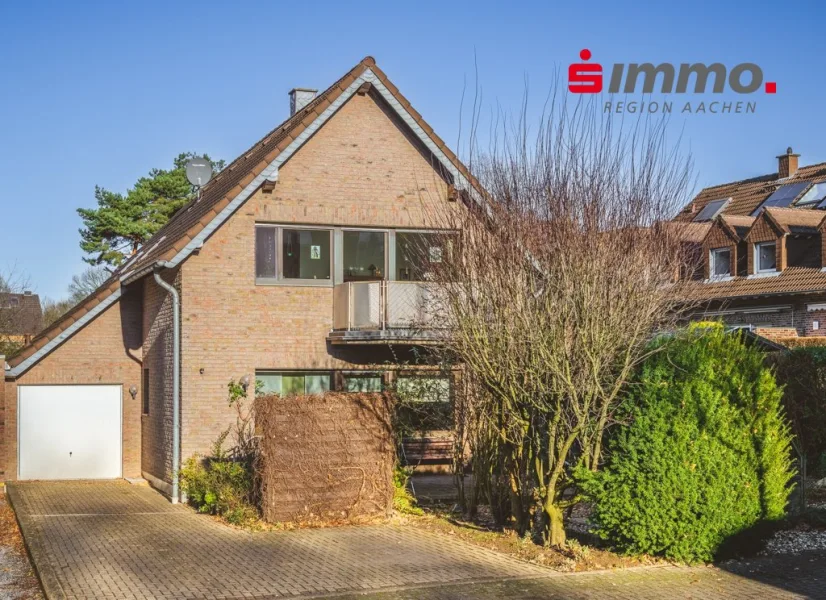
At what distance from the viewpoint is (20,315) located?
55.2m

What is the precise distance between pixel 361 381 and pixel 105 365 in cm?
578

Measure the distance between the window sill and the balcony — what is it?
2.24ft

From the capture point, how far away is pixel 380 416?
14.1m

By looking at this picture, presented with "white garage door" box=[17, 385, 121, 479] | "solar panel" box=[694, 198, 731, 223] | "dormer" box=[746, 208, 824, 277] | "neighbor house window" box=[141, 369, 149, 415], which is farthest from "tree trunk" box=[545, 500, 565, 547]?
"solar panel" box=[694, 198, 731, 223]

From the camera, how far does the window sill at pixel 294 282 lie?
59.9 ft

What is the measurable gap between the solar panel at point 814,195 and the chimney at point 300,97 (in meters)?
17.6

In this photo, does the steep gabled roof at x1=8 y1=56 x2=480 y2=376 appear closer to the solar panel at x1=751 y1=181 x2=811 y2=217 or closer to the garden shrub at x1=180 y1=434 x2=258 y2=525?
the garden shrub at x1=180 y1=434 x2=258 y2=525

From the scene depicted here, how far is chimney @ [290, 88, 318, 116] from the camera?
23797 mm

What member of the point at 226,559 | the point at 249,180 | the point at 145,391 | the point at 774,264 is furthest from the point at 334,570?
the point at 774,264

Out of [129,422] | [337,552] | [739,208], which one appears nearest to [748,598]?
[337,552]

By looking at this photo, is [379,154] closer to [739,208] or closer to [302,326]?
[302,326]

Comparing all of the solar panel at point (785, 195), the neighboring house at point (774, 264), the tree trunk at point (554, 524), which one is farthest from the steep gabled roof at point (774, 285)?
the tree trunk at point (554, 524)

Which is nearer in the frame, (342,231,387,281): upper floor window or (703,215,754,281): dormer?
(342,231,387,281): upper floor window

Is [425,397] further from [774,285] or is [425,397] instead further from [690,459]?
[774,285]
